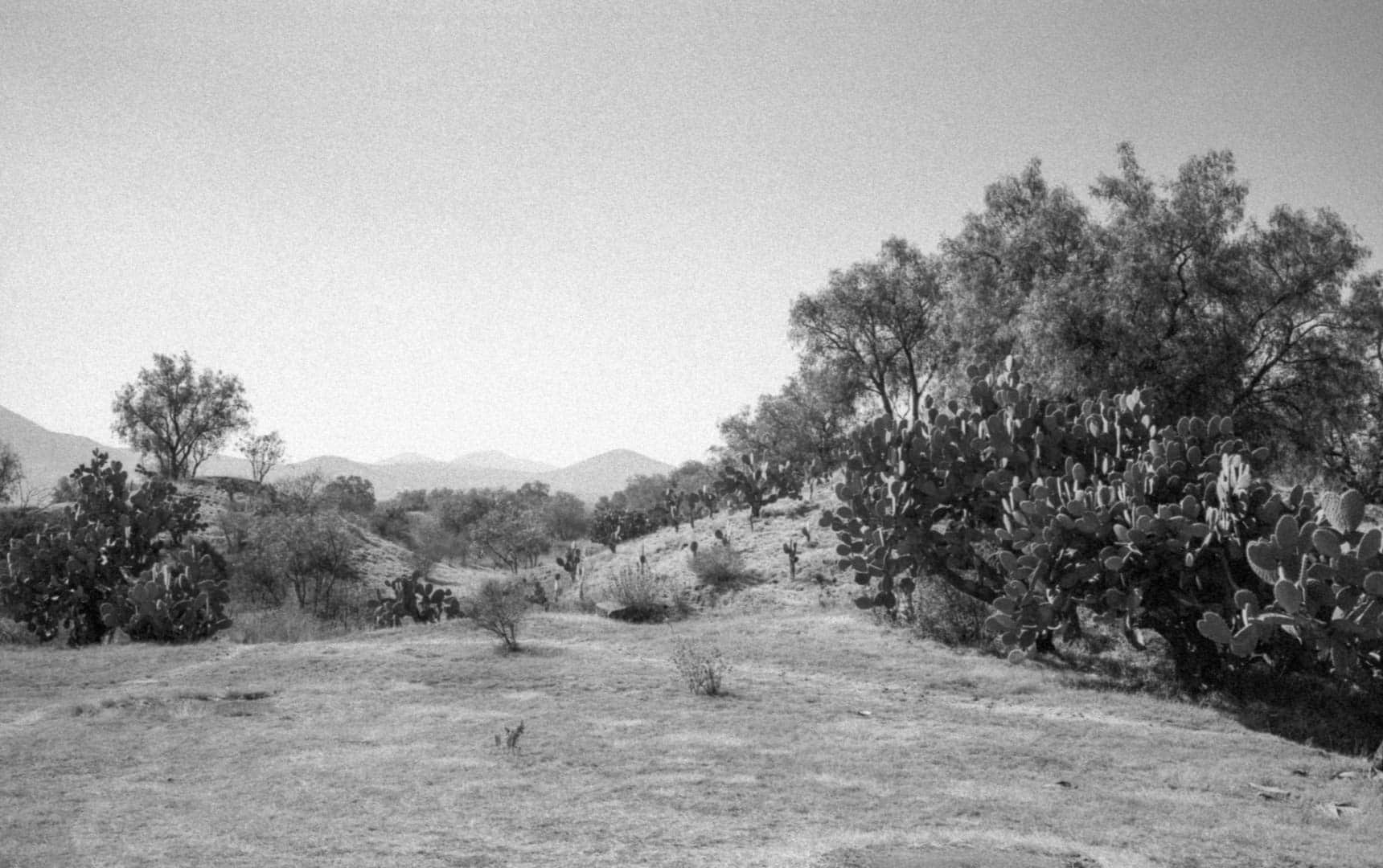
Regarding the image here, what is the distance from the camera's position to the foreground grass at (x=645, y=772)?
5676 mm

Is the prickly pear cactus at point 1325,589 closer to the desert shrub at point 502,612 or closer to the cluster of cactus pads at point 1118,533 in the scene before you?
the cluster of cactus pads at point 1118,533

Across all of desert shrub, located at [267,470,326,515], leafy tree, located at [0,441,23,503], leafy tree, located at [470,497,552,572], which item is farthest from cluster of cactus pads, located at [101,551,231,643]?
leafy tree, located at [0,441,23,503]

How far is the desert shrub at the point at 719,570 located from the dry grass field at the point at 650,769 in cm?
697

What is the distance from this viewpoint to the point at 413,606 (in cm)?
2008

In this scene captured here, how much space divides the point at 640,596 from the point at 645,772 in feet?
37.6

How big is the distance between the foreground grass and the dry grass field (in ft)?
0.11

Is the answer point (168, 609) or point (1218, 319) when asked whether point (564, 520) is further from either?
point (1218, 319)

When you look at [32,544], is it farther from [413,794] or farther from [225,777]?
[413,794]

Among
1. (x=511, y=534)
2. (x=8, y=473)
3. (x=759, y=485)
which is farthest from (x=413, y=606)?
(x=8, y=473)

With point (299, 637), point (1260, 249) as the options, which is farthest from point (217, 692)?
point (1260, 249)

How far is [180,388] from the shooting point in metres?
47.0

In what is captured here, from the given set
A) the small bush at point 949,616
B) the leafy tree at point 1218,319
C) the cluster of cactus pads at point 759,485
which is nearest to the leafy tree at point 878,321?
the cluster of cactus pads at point 759,485

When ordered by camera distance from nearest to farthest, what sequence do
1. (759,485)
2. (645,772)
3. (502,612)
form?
(645,772)
(502,612)
(759,485)

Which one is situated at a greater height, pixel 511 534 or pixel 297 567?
pixel 511 534
